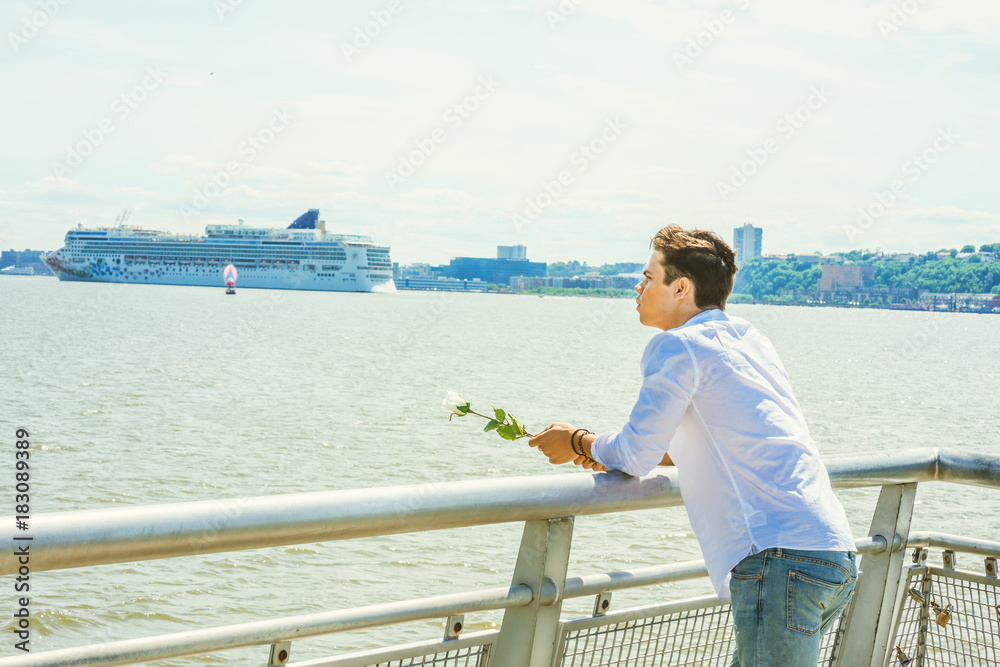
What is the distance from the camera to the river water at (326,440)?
9.20 metres

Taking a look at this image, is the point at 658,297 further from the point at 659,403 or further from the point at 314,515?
the point at 314,515

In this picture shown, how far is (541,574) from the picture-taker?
6.73 feet

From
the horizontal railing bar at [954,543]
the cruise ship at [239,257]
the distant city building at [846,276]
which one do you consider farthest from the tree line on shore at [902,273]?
the horizontal railing bar at [954,543]

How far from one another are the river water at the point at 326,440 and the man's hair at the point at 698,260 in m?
1.07

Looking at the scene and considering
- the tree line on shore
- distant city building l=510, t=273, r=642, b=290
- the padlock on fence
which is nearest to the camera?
the padlock on fence

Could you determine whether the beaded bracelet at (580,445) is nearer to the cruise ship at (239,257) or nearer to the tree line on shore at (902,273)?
the tree line on shore at (902,273)

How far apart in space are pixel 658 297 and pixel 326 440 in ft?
58.0

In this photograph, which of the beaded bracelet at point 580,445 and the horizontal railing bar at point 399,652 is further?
the beaded bracelet at point 580,445

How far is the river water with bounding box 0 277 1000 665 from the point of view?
9203 millimetres

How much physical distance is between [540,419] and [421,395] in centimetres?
576

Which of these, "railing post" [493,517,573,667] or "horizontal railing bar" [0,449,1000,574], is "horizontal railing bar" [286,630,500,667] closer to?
"railing post" [493,517,573,667]

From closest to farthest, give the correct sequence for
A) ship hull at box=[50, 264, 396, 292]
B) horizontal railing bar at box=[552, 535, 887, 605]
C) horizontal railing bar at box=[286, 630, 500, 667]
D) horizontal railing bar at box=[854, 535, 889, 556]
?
horizontal railing bar at box=[286, 630, 500, 667] < horizontal railing bar at box=[552, 535, 887, 605] < horizontal railing bar at box=[854, 535, 889, 556] < ship hull at box=[50, 264, 396, 292]

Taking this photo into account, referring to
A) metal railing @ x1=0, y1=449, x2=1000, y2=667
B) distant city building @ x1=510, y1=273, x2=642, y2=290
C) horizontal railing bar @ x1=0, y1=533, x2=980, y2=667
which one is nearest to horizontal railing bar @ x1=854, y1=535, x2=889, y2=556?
metal railing @ x1=0, y1=449, x2=1000, y2=667

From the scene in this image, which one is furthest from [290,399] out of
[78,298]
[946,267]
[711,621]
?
[946,267]
